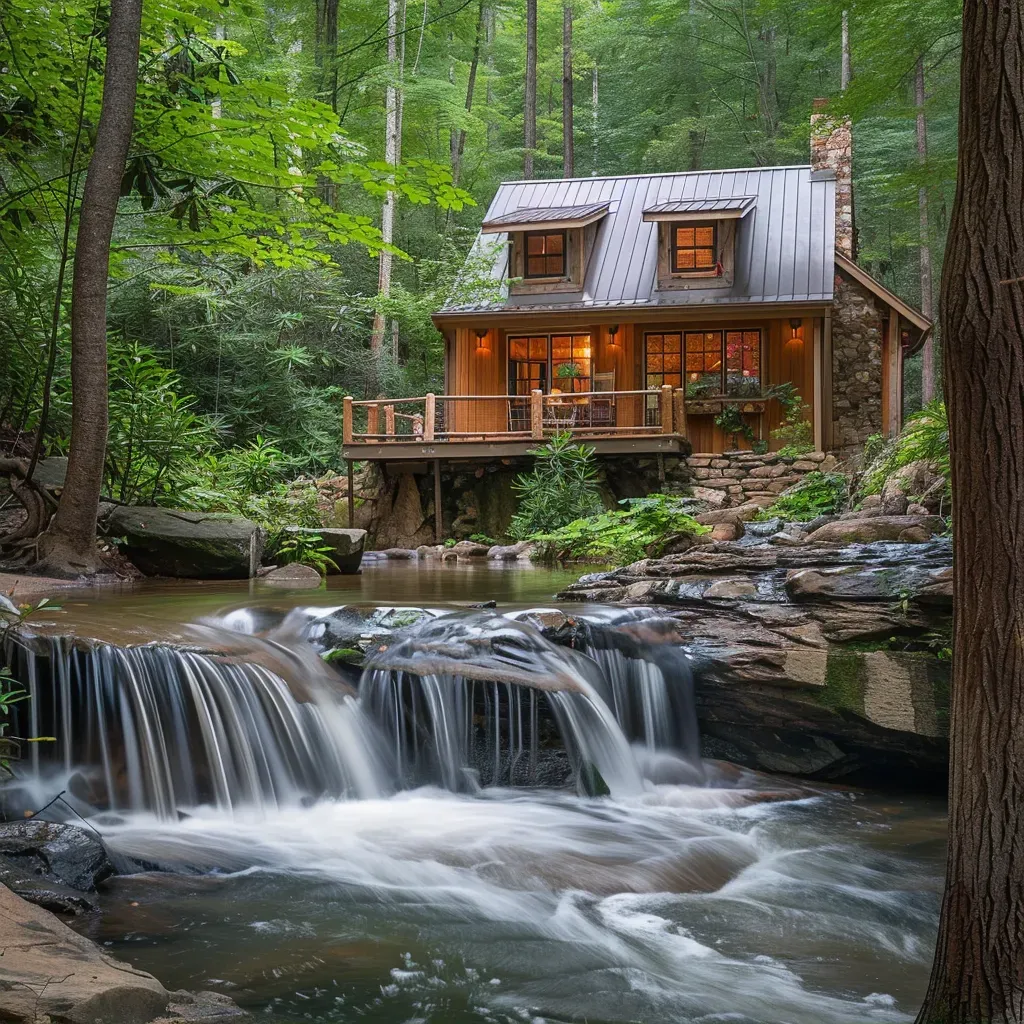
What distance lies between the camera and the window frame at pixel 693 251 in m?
20.8

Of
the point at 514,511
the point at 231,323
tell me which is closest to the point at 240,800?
the point at 514,511

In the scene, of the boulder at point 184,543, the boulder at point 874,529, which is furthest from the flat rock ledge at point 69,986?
the boulder at point 184,543

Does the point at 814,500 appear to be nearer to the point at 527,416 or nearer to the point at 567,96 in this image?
the point at 527,416

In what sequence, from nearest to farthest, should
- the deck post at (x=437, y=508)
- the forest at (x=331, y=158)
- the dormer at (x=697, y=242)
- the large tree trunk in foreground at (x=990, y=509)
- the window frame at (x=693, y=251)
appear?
1. the large tree trunk in foreground at (x=990, y=509)
2. the forest at (x=331, y=158)
3. the deck post at (x=437, y=508)
4. the dormer at (x=697, y=242)
5. the window frame at (x=693, y=251)

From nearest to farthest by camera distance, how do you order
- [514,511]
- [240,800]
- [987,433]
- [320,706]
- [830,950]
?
[987,433], [830,950], [240,800], [320,706], [514,511]

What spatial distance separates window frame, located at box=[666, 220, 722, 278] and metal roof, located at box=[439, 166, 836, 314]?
0.38 metres

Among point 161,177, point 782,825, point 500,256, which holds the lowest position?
point 782,825

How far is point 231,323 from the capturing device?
22.6 metres

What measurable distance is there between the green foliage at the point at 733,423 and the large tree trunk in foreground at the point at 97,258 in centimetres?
1361

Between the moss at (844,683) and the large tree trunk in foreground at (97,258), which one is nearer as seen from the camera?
the moss at (844,683)

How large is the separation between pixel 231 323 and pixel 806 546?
54.3 ft

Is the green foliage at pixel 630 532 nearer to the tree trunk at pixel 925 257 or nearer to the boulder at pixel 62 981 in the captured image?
the boulder at pixel 62 981

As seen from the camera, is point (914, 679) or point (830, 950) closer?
point (830, 950)

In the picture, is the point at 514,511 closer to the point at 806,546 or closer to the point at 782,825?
the point at 806,546
